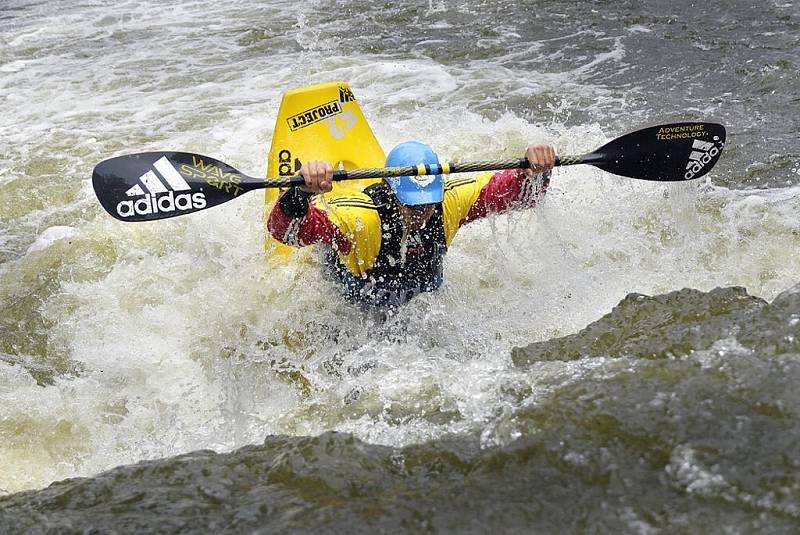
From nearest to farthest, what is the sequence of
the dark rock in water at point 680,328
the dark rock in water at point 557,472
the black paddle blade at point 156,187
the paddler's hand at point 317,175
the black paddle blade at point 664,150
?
1. the dark rock in water at point 557,472
2. the dark rock in water at point 680,328
3. the paddler's hand at point 317,175
4. the black paddle blade at point 156,187
5. the black paddle blade at point 664,150

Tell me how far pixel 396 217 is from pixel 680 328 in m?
1.31

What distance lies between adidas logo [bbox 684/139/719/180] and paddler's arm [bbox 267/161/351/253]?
174cm

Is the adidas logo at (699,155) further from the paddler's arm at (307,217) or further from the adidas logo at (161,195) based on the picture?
the adidas logo at (161,195)

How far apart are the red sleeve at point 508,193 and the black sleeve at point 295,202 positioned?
93cm

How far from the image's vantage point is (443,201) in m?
3.90

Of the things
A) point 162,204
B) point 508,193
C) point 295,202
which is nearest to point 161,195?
point 162,204

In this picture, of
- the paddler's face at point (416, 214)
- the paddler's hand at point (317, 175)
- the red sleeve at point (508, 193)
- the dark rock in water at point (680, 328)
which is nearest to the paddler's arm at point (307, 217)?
the paddler's hand at point (317, 175)

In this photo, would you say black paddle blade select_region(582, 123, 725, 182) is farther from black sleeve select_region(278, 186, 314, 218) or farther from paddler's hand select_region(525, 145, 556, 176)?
black sleeve select_region(278, 186, 314, 218)

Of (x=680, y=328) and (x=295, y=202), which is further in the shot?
(x=295, y=202)

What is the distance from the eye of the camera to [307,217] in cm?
357

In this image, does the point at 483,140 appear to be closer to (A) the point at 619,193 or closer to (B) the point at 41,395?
(A) the point at 619,193

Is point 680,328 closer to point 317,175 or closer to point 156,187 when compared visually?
point 317,175

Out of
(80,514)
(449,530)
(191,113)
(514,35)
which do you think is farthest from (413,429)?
(514,35)

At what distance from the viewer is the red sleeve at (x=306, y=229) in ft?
11.6
